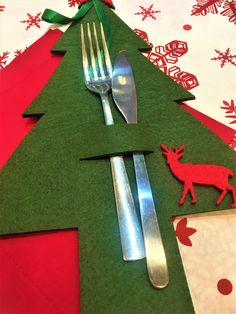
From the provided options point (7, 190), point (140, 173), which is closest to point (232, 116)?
point (140, 173)

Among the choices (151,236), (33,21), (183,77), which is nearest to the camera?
(151,236)

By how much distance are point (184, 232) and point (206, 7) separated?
74 centimetres

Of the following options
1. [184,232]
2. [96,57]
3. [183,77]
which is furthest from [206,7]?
[184,232]

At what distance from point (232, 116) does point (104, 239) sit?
0.42 meters

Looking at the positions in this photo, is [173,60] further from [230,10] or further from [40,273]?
[40,273]

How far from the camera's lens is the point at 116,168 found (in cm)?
56

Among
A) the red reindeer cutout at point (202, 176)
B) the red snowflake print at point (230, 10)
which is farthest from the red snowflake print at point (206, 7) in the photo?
the red reindeer cutout at point (202, 176)

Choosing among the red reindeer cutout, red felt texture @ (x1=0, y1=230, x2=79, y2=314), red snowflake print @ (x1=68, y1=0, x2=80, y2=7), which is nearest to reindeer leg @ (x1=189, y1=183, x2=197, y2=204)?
the red reindeer cutout

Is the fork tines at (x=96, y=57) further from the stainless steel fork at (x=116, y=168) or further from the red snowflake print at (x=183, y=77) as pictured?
the red snowflake print at (x=183, y=77)

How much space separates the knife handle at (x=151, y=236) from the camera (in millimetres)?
462

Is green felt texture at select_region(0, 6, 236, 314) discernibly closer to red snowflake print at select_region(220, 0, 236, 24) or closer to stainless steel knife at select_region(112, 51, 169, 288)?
stainless steel knife at select_region(112, 51, 169, 288)

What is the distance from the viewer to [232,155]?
60 centimetres

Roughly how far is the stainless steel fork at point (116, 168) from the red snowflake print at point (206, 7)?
0.33 metres

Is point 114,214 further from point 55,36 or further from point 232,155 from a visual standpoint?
point 55,36
